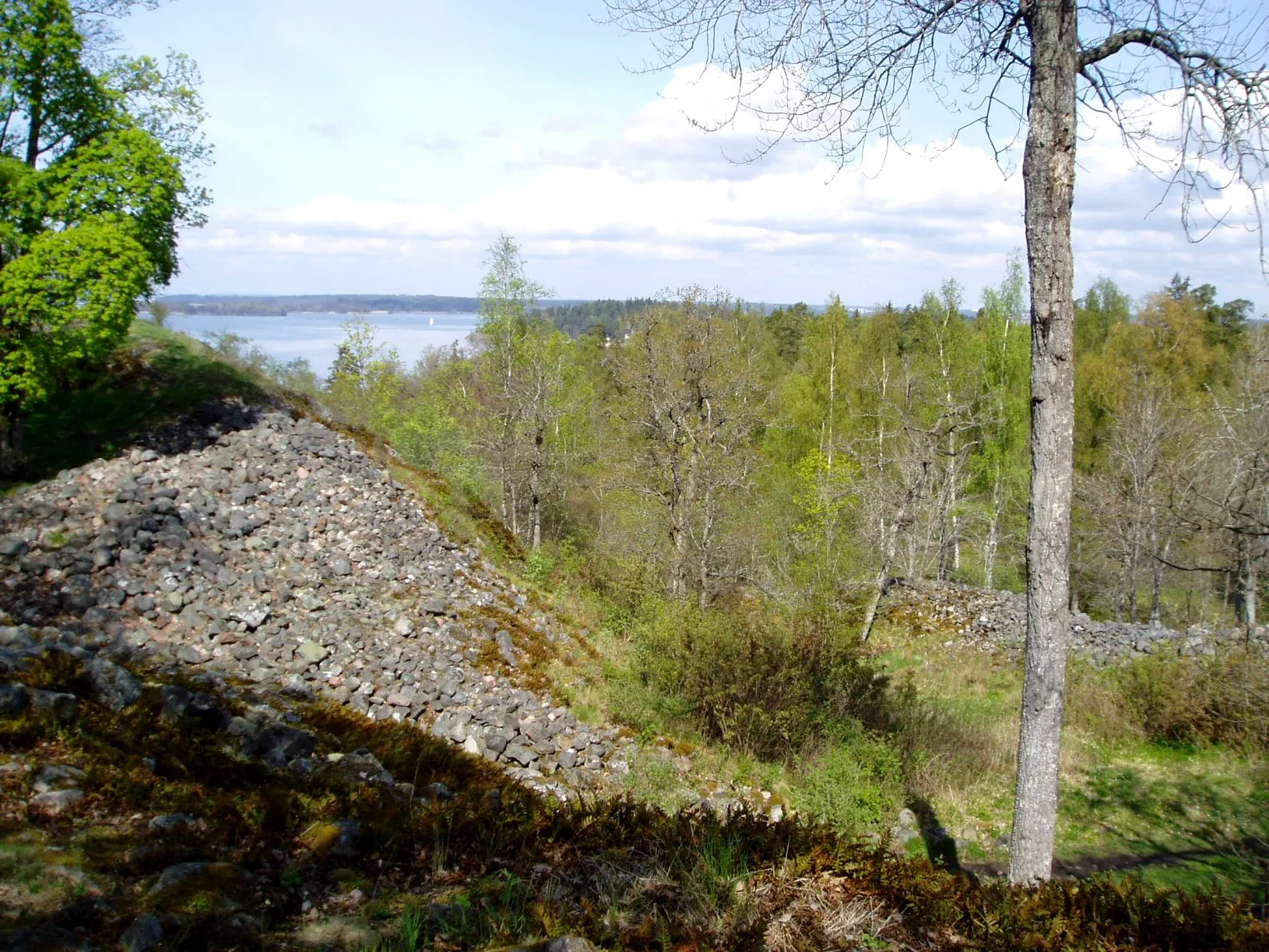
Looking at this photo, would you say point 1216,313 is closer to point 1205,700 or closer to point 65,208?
point 1205,700

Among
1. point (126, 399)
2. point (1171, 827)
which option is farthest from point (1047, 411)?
point (126, 399)

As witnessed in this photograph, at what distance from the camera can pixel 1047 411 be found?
14.1 ft

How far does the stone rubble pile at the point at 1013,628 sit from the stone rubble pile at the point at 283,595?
9.63 m

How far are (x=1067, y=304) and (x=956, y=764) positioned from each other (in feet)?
23.0

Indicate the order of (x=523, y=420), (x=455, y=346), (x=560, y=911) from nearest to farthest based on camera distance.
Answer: (x=560, y=911) → (x=523, y=420) → (x=455, y=346)

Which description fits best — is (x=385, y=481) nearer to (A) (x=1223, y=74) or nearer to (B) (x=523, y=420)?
(B) (x=523, y=420)

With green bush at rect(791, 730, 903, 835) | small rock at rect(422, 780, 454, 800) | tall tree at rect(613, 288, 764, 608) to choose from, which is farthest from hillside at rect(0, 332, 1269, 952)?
tall tree at rect(613, 288, 764, 608)

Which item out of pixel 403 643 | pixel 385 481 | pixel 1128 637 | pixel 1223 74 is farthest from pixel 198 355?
pixel 1128 637

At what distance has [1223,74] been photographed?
4.16 metres

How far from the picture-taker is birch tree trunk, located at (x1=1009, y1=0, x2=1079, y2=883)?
13.5 ft

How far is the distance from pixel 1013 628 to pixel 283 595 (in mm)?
15289

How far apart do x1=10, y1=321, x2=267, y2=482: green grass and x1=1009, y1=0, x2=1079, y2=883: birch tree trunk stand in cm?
1171

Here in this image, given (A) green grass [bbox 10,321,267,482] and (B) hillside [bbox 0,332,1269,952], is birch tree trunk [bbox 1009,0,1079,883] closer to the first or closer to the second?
(B) hillside [bbox 0,332,1269,952]

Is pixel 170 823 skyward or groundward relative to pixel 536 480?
skyward
